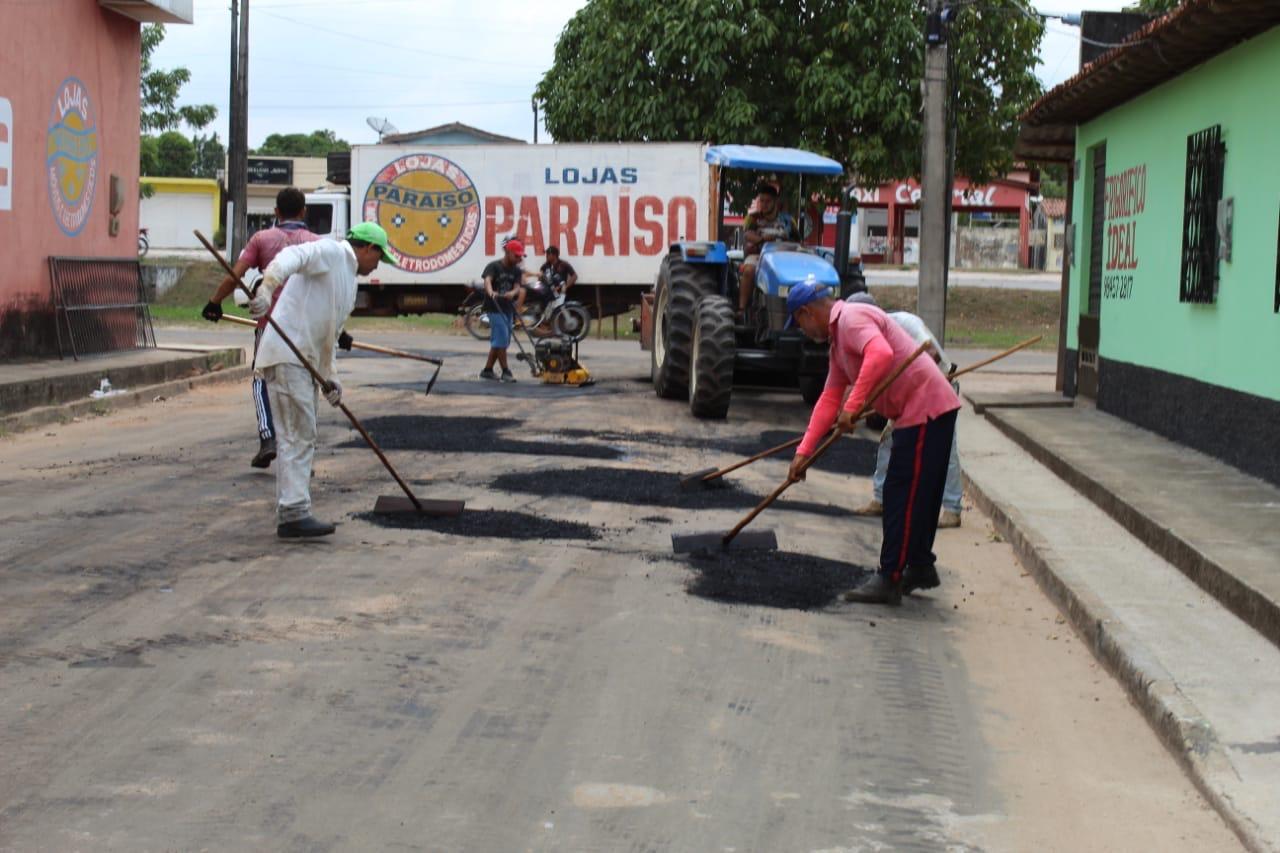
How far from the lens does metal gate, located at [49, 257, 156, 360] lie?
61.3ft

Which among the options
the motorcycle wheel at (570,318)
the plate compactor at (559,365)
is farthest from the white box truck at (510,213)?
the plate compactor at (559,365)

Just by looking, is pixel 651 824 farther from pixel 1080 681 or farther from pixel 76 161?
pixel 76 161

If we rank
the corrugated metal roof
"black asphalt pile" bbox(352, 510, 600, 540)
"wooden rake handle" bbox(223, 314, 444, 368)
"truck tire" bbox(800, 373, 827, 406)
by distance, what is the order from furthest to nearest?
"truck tire" bbox(800, 373, 827, 406), the corrugated metal roof, "wooden rake handle" bbox(223, 314, 444, 368), "black asphalt pile" bbox(352, 510, 600, 540)

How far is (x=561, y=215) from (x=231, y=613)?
2303 centimetres

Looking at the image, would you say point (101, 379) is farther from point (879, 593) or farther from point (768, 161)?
point (879, 593)

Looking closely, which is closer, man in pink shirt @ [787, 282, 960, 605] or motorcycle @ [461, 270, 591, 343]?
man in pink shirt @ [787, 282, 960, 605]

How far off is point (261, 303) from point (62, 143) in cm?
1118

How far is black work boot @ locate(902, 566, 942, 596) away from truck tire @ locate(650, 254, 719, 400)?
8.91 m

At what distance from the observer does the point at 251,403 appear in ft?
55.6

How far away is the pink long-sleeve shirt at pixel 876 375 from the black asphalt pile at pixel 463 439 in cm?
483

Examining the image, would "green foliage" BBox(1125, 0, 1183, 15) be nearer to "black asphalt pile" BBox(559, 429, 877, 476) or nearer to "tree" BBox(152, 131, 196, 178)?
"black asphalt pile" BBox(559, 429, 877, 476)

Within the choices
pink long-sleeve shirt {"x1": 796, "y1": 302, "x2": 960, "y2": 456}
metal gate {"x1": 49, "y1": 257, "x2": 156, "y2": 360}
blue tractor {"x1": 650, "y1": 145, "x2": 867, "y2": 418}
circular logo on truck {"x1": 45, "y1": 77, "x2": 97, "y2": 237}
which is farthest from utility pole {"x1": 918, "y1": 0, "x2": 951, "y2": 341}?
pink long-sleeve shirt {"x1": 796, "y1": 302, "x2": 960, "y2": 456}

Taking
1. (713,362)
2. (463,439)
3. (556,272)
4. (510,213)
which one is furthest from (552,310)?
(463,439)

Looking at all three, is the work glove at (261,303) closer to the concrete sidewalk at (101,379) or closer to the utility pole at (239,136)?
the concrete sidewalk at (101,379)
